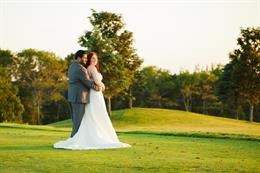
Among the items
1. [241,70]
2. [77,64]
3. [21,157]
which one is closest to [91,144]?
[77,64]

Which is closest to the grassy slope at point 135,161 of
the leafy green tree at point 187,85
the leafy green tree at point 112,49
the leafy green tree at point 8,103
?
the leafy green tree at point 112,49

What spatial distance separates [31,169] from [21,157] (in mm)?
2395

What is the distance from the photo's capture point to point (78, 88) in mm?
18094

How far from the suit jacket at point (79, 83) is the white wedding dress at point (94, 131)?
291mm

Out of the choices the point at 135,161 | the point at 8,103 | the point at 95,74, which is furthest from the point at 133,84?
the point at 135,161

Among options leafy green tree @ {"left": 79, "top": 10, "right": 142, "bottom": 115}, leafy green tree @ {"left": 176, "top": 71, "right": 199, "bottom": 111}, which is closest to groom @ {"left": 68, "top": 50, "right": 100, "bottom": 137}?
leafy green tree @ {"left": 79, "top": 10, "right": 142, "bottom": 115}

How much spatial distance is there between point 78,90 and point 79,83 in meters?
0.27

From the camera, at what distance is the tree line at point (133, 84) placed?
219 feet

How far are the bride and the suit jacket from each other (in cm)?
28

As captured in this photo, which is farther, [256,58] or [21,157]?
[256,58]

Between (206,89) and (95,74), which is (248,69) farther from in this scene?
(95,74)

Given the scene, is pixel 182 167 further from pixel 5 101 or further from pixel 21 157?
pixel 5 101

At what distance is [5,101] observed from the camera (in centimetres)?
7406

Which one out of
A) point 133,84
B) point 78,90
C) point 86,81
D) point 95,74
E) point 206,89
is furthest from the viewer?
point 206,89
